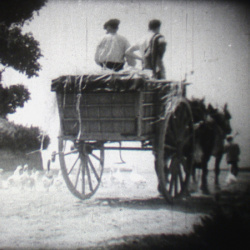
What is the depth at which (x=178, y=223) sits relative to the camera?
457 cm

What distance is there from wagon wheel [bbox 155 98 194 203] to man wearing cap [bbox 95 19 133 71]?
1.15m

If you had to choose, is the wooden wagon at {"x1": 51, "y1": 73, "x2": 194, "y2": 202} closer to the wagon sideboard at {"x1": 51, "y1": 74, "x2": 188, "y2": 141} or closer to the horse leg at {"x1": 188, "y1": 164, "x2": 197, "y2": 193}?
the wagon sideboard at {"x1": 51, "y1": 74, "x2": 188, "y2": 141}

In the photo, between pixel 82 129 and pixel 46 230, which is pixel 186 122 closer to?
pixel 82 129


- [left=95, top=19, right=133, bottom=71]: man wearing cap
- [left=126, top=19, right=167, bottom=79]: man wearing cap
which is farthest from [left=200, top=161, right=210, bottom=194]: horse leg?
[left=95, top=19, right=133, bottom=71]: man wearing cap

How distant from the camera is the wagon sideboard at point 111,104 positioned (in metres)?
5.26

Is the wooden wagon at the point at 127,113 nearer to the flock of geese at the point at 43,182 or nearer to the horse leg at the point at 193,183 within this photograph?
the horse leg at the point at 193,183

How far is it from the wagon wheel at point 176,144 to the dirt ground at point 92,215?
0.29 metres

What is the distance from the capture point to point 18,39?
26.7ft

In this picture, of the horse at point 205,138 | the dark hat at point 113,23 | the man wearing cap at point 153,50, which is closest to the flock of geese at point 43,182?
the horse at point 205,138

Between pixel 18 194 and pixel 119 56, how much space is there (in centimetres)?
279

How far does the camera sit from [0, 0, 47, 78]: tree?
25.9 feet

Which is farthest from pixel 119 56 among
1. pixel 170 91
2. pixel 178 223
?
pixel 178 223

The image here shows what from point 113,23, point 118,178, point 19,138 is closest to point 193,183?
point 118,178

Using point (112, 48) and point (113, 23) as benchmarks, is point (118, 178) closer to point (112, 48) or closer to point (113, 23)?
point (112, 48)
